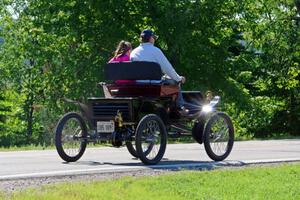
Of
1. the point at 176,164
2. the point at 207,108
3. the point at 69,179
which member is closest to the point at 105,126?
the point at 176,164

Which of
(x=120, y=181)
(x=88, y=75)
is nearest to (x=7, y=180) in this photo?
(x=120, y=181)

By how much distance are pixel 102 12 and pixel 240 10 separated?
5.94 meters

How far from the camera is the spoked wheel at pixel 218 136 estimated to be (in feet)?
37.0

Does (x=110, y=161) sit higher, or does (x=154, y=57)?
(x=154, y=57)

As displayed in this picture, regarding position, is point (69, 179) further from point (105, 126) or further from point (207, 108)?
point (207, 108)

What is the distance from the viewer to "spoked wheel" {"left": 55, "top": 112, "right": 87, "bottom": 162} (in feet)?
35.2

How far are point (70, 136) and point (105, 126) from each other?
0.57 meters

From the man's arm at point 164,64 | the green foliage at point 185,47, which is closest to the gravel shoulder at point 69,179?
the man's arm at point 164,64

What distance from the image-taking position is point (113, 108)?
35.0 feet

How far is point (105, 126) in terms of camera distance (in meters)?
10.7

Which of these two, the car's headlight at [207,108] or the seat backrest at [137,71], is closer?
the seat backrest at [137,71]

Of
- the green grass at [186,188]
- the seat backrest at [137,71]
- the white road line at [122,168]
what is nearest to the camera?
the green grass at [186,188]

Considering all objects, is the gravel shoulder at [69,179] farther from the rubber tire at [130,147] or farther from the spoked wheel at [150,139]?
the rubber tire at [130,147]

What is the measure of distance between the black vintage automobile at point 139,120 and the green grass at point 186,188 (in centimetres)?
141
